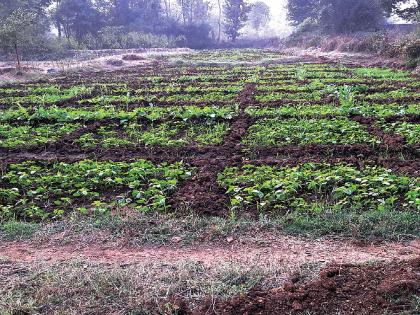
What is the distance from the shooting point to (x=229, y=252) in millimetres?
4852

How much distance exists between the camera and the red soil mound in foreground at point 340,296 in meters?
3.59

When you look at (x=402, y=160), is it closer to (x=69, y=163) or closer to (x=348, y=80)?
(x=69, y=163)

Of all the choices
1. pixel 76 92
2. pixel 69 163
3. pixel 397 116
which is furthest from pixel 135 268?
pixel 76 92

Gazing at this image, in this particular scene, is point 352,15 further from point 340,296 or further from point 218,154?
point 340,296

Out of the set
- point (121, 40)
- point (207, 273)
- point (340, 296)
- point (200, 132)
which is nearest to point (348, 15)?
point (121, 40)

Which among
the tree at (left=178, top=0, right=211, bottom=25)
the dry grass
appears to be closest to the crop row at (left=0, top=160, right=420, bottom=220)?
the dry grass

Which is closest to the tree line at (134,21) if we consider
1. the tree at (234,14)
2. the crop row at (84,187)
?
the tree at (234,14)

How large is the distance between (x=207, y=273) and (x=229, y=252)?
0.60 metres

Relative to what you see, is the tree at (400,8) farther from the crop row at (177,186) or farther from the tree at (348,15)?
the crop row at (177,186)

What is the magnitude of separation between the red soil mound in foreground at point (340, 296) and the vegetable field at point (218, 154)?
157 centimetres

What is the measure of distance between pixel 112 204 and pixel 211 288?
8.53 ft

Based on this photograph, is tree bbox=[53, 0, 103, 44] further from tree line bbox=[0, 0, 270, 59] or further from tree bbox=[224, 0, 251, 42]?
tree bbox=[224, 0, 251, 42]

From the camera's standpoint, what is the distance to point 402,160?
7.31 metres

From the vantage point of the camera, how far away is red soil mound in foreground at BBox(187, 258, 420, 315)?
359 cm
